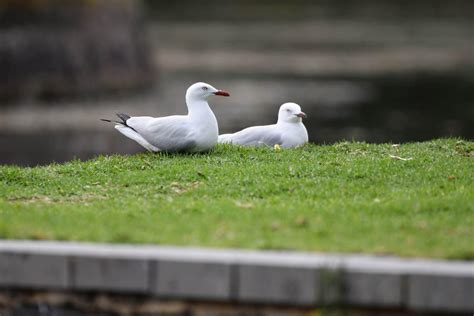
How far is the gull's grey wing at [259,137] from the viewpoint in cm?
1319

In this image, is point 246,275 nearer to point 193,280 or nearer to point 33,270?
point 193,280

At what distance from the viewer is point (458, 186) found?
9.78 metres

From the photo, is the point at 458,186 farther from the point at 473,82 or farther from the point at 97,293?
the point at 473,82

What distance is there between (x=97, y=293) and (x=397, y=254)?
2.20m

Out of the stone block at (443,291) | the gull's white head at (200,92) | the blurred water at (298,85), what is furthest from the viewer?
the blurred water at (298,85)

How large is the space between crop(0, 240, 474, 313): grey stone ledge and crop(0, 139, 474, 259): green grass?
362 mm

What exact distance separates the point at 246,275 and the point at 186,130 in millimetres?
5137

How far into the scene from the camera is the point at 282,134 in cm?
1320

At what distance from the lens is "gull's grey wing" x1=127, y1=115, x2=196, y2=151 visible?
39.3 feet

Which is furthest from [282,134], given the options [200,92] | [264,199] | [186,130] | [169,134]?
[264,199]

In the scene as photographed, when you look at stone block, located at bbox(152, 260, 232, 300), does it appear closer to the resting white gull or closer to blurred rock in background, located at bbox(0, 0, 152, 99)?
the resting white gull

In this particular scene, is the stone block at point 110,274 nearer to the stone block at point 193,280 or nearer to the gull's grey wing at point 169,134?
the stone block at point 193,280

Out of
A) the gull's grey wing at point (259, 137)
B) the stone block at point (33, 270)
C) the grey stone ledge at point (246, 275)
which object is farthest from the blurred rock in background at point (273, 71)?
the grey stone ledge at point (246, 275)

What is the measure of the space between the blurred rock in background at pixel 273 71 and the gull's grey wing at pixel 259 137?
16377mm
